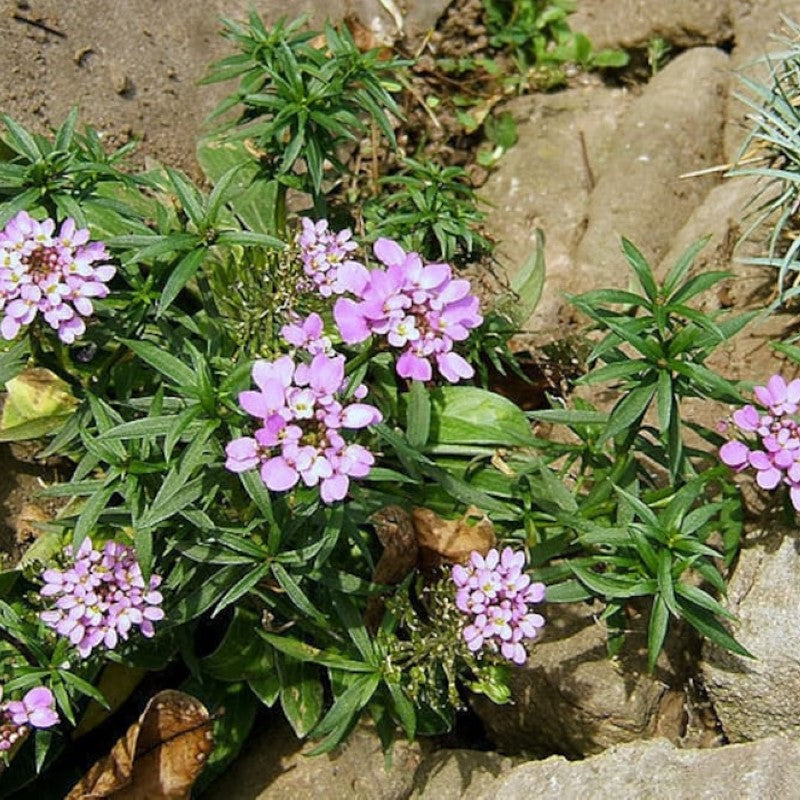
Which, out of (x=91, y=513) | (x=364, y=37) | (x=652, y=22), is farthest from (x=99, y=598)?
(x=652, y=22)

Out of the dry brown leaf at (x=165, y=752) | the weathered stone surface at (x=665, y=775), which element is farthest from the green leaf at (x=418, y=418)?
the dry brown leaf at (x=165, y=752)

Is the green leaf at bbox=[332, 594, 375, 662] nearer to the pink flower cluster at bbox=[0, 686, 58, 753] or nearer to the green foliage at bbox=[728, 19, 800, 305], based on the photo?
the pink flower cluster at bbox=[0, 686, 58, 753]

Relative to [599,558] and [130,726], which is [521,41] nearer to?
[599,558]

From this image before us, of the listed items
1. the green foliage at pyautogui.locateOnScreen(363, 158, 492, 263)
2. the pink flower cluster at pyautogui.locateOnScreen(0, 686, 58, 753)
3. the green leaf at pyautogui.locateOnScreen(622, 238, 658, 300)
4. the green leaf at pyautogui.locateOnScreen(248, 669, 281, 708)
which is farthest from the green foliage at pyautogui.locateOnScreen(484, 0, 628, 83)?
the pink flower cluster at pyautogui.locateOnScreen(0, 686, 58, 753)

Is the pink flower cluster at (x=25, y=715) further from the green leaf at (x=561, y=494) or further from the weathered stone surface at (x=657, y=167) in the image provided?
the weathered stone surface at (x=657, y=167)

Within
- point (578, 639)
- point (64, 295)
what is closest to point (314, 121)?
point (64, 295)

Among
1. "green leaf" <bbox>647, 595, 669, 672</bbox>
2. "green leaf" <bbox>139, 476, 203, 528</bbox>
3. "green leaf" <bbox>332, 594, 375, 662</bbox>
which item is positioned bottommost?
"green leaf" <bbox>332, 594, 375, 662</bbox>

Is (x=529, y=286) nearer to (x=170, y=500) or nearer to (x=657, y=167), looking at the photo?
(x=657, y=167)
